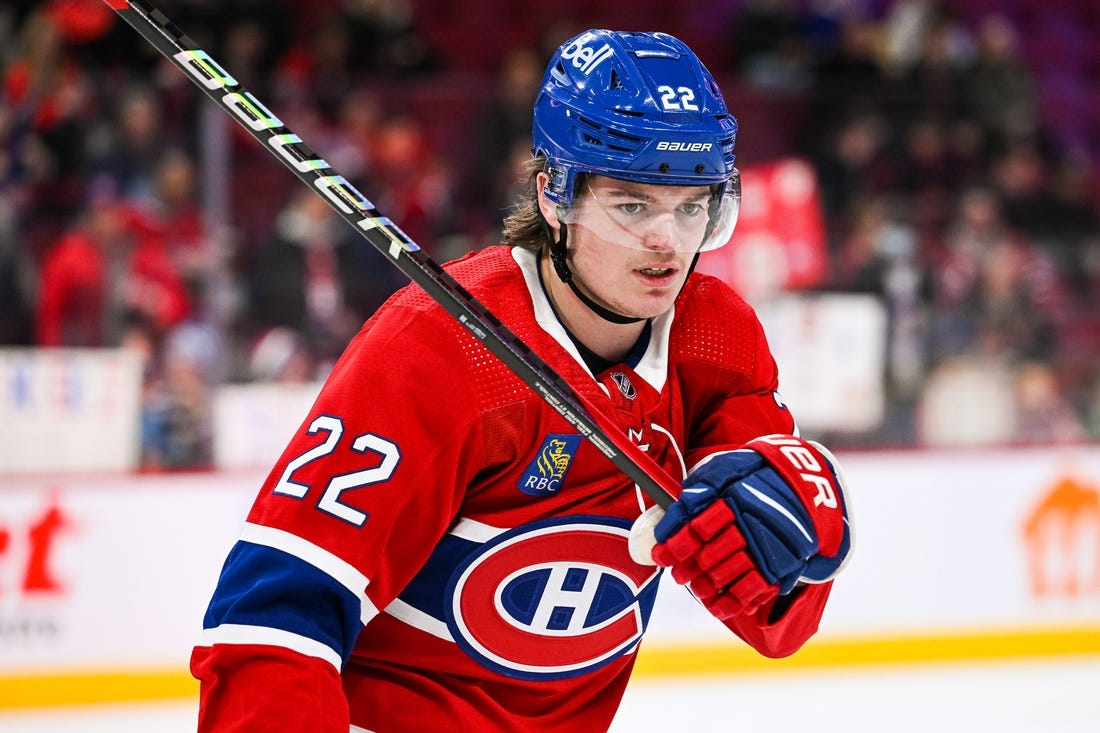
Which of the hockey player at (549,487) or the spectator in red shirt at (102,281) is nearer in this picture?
the hockey player at (549,487)

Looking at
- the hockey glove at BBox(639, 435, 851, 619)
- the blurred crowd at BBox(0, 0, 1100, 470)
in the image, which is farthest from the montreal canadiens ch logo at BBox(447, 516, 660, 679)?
the blurred crowd at BBox(0, 0, 1100, 470)

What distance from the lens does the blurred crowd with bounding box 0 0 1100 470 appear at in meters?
4.08

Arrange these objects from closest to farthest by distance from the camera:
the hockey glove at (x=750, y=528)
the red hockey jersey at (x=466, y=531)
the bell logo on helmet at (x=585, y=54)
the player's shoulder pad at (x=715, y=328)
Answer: the red hockey jersey at (x=466, y=531) < the hockey glove at (x=750, y=528) < the bell logo on helmet at (x=585, y=54) < the player's shoulder pad at (x=715, y=328)

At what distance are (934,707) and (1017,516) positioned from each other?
0.96m

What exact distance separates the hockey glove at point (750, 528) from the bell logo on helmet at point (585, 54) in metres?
0.49

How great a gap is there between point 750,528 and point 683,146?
17.5 inches

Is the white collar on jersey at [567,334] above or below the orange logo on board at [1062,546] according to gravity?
above

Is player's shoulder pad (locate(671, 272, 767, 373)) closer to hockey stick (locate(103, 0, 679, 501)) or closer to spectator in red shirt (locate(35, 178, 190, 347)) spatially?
hockey stick (locate(103, 0, 679, 501))

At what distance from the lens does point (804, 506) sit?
1.64 meters

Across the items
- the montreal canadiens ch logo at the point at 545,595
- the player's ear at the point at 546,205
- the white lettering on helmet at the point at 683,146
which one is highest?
the white lettering on helmet at the point at 683,146

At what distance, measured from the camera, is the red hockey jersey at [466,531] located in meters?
1.48

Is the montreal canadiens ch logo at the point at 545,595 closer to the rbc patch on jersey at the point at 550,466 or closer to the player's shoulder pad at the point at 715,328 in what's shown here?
the rbc patch on jersey at the point at 550,466

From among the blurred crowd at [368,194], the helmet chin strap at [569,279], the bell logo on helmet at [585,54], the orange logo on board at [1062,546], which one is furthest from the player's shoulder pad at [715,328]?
the orange logo on board at [1062,546]

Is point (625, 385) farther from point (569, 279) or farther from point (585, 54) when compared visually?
point (585, 54)
